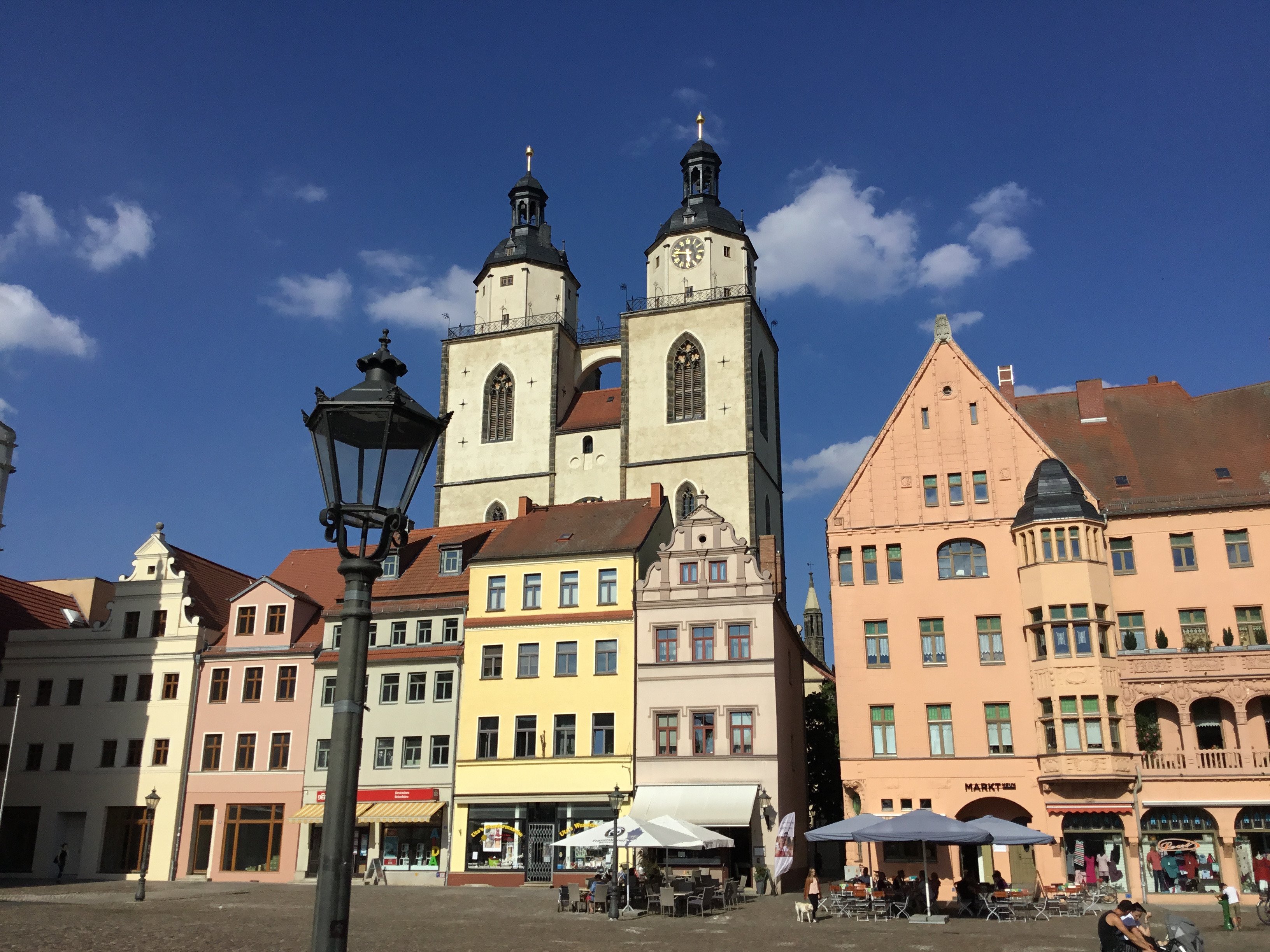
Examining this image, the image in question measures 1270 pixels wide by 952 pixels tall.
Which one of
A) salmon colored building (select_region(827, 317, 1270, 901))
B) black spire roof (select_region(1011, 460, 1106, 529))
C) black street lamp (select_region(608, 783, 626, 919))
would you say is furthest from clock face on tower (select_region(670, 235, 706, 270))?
black street lamp (select_region(608, 783, 626, 919))

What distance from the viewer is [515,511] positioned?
64000mm

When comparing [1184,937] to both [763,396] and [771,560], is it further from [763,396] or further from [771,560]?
[763,396]

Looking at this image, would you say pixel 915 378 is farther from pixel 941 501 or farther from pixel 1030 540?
pixel 1030 540

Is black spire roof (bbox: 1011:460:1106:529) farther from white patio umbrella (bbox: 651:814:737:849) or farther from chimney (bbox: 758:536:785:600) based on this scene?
white patio umbrella (bbox: 651:814:737:849)

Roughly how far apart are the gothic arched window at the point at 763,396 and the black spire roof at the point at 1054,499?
26.7 m

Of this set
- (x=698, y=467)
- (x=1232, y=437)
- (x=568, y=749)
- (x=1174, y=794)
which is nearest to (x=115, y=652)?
(x=568, y=749)

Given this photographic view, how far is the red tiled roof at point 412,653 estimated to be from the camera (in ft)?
136

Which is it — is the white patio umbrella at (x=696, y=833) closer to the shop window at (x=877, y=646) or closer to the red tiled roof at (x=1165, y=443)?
the shop window at (x=877, y=646)

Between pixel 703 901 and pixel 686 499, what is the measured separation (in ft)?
109

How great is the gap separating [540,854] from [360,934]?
1650 centimetres

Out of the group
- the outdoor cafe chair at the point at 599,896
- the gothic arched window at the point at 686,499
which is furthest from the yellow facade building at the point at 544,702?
the gothic arched window at the point at 686,499

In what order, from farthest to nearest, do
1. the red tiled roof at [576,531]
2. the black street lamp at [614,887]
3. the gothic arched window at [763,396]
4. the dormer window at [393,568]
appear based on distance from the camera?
1. the gothic arched window at [763,396]
2. the dormer window at [393,568]
3. the red tiled roof at [576,531]
4. the black street lamp at [614,887]

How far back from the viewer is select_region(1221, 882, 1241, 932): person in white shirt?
24016mm

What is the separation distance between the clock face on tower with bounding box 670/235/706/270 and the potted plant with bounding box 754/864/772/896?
39.1 meters
